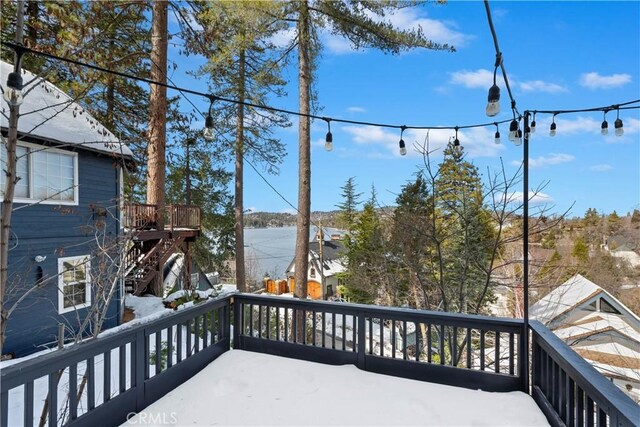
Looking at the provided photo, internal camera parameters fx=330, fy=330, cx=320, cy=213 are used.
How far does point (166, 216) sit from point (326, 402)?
9.22 m

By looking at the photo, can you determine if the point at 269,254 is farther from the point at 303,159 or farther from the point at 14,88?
the point at 14,88

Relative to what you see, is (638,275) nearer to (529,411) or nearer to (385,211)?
(385,211)

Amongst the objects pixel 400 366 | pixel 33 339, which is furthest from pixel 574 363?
pixel 33 339

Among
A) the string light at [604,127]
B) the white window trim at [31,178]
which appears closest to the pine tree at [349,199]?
the white window trim at [31,178]

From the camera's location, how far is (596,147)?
7.46m

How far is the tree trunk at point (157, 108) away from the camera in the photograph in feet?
20.7

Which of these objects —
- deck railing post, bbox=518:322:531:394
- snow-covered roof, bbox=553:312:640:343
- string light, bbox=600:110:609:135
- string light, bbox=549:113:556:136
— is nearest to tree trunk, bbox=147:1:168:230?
string light, bbox=549:113:556:136

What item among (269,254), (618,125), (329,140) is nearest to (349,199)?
(269,254)

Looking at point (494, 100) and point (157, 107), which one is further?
point (157, 107)

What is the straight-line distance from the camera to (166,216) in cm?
1023

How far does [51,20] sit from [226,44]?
2940mm

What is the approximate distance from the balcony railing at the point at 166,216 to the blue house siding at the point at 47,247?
1.82 ft

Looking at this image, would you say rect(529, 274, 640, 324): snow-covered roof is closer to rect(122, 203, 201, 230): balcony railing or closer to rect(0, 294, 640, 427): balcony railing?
rect(0, 294, 640, 427): balcony railing

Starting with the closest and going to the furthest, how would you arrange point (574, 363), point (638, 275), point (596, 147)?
point (574, 363) < point (596, 147) < point (638, 275)
